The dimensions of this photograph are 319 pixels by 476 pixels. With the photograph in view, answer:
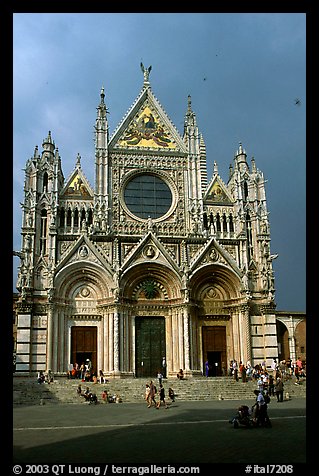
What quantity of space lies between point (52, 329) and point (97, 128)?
1394 cm

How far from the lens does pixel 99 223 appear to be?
31.9 meters

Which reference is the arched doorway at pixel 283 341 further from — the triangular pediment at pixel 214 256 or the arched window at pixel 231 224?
the triangular pediment at pixel 214 256

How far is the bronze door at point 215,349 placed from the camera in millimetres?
31734

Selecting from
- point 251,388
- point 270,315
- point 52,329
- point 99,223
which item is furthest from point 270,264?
point 52,329

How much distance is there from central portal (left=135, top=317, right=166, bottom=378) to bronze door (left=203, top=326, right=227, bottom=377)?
279cm

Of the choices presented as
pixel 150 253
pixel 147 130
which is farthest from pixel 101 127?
pixel 150 253

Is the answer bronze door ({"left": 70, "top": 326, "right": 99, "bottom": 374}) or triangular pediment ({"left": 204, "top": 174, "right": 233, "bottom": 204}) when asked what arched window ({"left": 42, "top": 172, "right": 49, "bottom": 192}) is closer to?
bronze door ({"left": 70, "top": 326, "right": 99, "bottom": 374})

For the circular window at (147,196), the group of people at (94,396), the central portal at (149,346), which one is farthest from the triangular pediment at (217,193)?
the group of people at (94,396)

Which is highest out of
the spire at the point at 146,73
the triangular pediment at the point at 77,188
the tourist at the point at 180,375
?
the spire at the point at 146,73

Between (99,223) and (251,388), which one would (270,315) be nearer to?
(251,388)

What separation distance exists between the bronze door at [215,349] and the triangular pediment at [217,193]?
8.62 metres

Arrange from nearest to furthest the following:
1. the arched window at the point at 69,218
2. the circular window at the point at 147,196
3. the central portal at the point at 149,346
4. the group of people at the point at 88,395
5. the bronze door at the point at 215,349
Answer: the group of people at the point at 88,395, the central portal at the point at 149,346, the bronze door at the point at 215,349, the arched window at the point at 69,218, the circular window at the point at 147,196

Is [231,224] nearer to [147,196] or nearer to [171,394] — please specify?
[147,196]

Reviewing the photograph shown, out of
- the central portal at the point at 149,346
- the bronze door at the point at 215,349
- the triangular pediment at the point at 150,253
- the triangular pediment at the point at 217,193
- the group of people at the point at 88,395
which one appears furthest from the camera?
the triangular pediment at the point at 217,193
